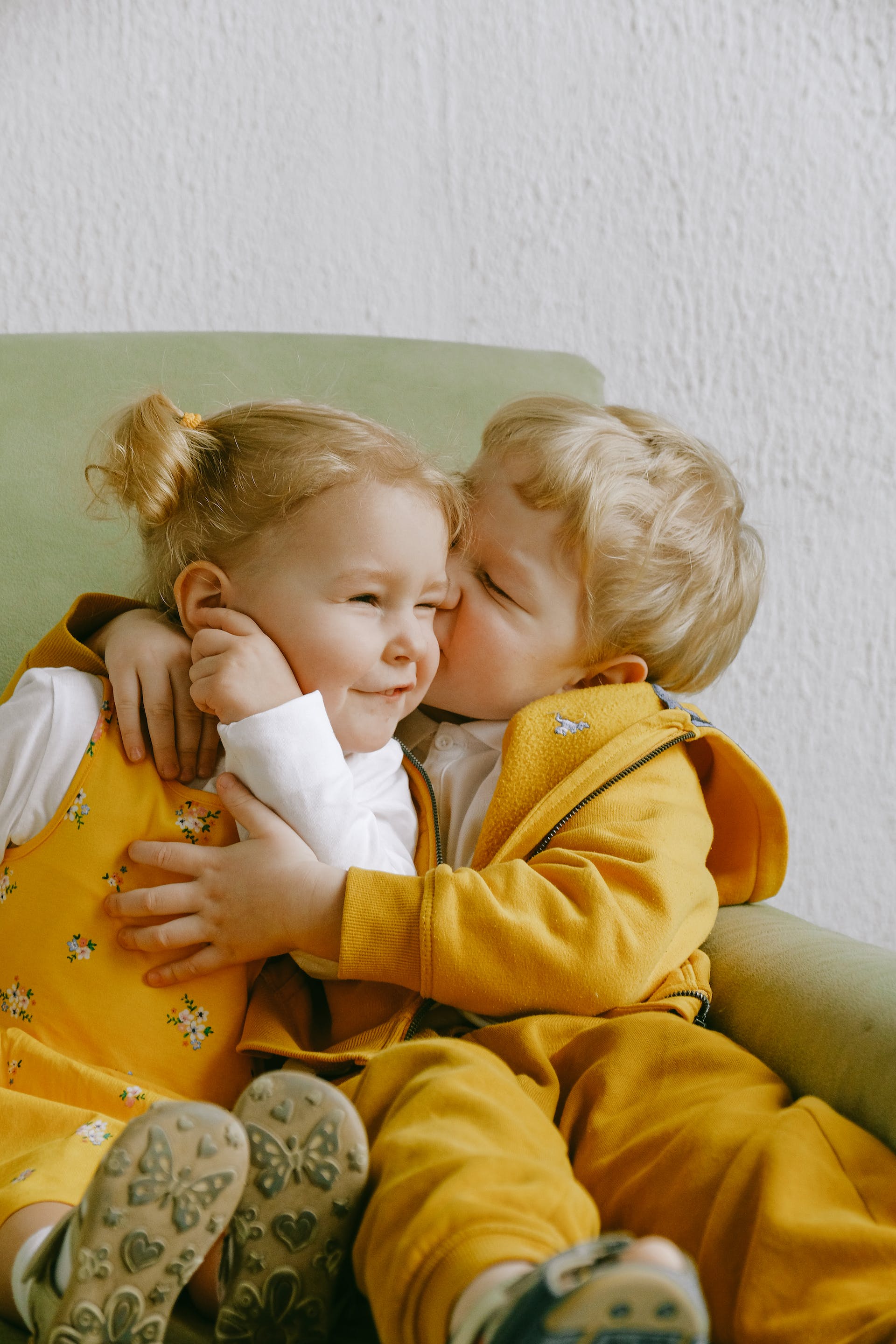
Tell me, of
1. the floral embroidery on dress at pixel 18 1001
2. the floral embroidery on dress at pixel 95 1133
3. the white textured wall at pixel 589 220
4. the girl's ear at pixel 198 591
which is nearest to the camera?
the floral embroidery on dress at pixel 95 1133

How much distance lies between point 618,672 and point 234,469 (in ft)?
1.31

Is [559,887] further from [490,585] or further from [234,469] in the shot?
[234,469]

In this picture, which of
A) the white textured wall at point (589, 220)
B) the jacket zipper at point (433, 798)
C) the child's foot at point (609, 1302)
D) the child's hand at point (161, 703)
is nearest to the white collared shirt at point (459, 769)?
the jacket zipper at point (433, 798)

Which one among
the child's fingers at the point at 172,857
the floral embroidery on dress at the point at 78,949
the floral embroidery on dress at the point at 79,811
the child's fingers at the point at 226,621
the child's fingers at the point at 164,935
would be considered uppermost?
the child's fingers at the point at 226,621

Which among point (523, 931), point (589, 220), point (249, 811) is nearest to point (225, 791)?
point (249, 811)

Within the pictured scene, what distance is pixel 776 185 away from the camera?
1.58 meters

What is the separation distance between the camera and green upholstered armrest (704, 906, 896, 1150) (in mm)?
719

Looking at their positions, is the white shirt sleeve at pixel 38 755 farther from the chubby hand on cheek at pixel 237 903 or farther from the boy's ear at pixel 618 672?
the boy's ear at pixel 618 672

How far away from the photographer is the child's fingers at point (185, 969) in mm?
774

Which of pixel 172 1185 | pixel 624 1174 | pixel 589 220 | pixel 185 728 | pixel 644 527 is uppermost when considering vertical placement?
pixel 589 220

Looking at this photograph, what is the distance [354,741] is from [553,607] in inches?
8.8

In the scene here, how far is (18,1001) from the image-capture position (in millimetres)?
765

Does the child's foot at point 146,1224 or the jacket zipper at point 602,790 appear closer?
the child's foot at point 146,1224

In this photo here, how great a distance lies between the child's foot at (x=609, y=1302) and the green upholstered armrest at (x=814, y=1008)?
12.4 inches
